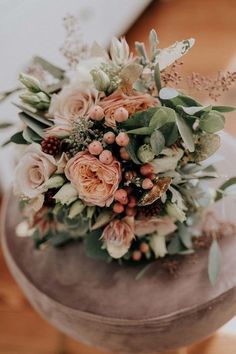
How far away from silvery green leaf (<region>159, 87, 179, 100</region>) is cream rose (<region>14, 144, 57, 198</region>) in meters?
0.21

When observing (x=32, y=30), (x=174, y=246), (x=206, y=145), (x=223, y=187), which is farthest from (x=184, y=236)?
(x=32, y=30)

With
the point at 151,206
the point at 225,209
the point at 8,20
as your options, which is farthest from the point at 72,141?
the point at 8,20

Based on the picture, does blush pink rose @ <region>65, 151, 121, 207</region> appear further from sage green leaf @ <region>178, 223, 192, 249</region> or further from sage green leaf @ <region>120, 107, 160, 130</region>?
sage green leaf @ <region>178, 223, 192, 249</region>

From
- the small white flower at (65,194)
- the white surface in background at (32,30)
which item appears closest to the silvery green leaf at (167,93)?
the small white flower at (65,194)

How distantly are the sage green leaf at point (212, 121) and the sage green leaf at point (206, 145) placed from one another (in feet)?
0.09

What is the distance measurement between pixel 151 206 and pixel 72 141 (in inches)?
7.1

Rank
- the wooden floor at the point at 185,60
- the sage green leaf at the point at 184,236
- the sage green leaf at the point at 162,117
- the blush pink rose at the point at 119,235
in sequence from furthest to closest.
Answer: the wooden floor at the point at 185,60
the sage green leaf at the point at 184,236
the blush pink rose at the point at 119,235
the sage green leaf at the point at 162,117

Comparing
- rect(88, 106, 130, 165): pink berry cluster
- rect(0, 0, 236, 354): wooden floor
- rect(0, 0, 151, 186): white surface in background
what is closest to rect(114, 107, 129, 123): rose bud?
rect(88, 106, 130, 165): pink berry cluster

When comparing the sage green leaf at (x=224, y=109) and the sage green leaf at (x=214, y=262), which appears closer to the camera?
the sage green leaf at (x=224, y=109)

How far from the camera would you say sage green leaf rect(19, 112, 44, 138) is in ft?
2.95

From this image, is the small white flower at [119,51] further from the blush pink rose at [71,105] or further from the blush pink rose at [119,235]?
the blush pink rose at [119,235]

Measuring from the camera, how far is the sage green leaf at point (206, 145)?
0.83 m

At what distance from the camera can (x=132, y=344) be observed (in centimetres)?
99

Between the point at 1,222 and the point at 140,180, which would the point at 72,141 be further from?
the point at 1,222
